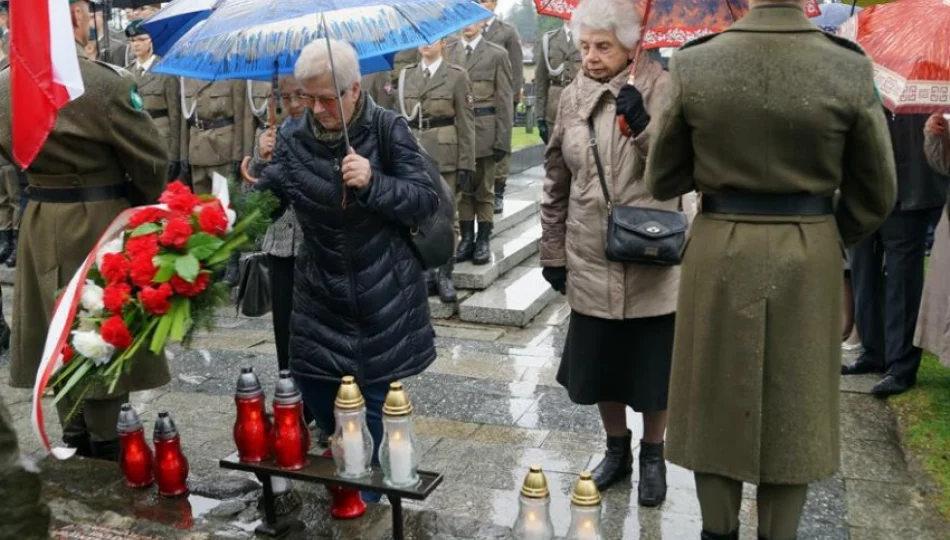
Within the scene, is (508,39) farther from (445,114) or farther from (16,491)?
(16,491)

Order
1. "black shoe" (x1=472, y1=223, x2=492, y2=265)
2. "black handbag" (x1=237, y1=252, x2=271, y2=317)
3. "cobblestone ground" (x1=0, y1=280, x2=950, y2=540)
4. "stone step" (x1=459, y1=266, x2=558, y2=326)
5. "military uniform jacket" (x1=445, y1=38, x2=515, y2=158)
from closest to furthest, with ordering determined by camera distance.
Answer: "cobblestone ground" (x1=0, y1=280, x2=950, y2=540), "black handbag" (x1=237, y1=252, x2=271, y2=317), "stone step" (x1=459, y1=266, x2=558, y2=326), "black shoe" (x1=472, y1=223, x2=492, y2=265), "military uniform jacket" (x1=445, y1=38, x2=515, y2=158)

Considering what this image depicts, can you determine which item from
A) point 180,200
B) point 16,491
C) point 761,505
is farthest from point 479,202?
point 16,491

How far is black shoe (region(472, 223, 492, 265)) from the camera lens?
874 cm

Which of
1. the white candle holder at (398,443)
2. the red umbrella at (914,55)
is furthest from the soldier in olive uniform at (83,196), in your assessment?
the red umbrella at (914,55)

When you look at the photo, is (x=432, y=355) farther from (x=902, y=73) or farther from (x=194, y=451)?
(x=902, y=73)

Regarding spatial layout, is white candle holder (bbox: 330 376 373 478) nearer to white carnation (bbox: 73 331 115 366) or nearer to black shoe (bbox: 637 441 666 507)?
white carnation (bbox: 73 331 115 366)

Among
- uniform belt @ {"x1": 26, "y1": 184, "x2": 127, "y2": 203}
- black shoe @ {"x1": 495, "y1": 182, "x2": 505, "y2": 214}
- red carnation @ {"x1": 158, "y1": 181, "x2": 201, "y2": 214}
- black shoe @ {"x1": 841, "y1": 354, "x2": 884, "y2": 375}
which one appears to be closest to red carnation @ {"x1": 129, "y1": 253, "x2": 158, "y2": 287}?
red carnation @ {"x1": 158, "y1": 181, "x2": 201, "y2": 214}

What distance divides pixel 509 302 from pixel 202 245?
Result: 437 cm

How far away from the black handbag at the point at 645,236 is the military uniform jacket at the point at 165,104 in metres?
6.02

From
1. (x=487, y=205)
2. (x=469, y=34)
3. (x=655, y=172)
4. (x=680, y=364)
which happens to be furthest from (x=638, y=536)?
(x=469, y=34)

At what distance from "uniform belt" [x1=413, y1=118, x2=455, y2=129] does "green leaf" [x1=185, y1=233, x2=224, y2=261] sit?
4.73 meters

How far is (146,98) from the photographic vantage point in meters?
9.46

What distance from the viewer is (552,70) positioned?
32.4ft

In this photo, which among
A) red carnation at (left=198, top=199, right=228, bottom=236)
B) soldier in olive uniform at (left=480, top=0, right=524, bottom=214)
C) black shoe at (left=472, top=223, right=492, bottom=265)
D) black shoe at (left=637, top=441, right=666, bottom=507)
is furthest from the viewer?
soldier in olive uniform at (left=480, top=0, right=524, bottom=214)
